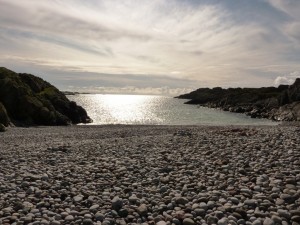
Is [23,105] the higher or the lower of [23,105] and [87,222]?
the higher

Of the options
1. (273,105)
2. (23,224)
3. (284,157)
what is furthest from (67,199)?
(273,105)

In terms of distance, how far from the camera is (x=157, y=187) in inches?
415

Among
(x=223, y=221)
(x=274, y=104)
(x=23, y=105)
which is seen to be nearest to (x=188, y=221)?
(x=223, y=221)

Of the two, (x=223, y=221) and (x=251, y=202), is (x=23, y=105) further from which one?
(x=223, y=221)

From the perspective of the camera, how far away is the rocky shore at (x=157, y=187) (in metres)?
8.12

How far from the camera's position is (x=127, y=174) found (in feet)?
39.5

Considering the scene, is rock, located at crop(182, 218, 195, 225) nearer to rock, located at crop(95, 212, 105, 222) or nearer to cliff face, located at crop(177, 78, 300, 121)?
rock, located at crop(95, 212, 105, 222)

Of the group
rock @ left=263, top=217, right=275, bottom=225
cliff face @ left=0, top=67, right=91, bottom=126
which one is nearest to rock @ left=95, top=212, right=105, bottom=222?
rock @ left=263, top=217, right=275, bottom=225

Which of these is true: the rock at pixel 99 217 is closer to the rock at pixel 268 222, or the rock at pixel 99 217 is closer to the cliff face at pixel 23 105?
the rock at pixel 268 222

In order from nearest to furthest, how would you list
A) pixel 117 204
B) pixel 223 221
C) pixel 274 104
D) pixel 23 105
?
1. pixel 223 221
2. pixel 117 204
3. pixel 23 105
4. pixel 274 104

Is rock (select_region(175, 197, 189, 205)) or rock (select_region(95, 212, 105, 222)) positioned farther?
rock (select_region(175, 197, 189, 205))

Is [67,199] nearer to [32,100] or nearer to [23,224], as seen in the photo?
[23,224]

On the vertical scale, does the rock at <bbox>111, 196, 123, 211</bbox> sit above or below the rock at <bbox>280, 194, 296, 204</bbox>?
below

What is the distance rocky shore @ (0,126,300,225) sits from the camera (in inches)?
320
